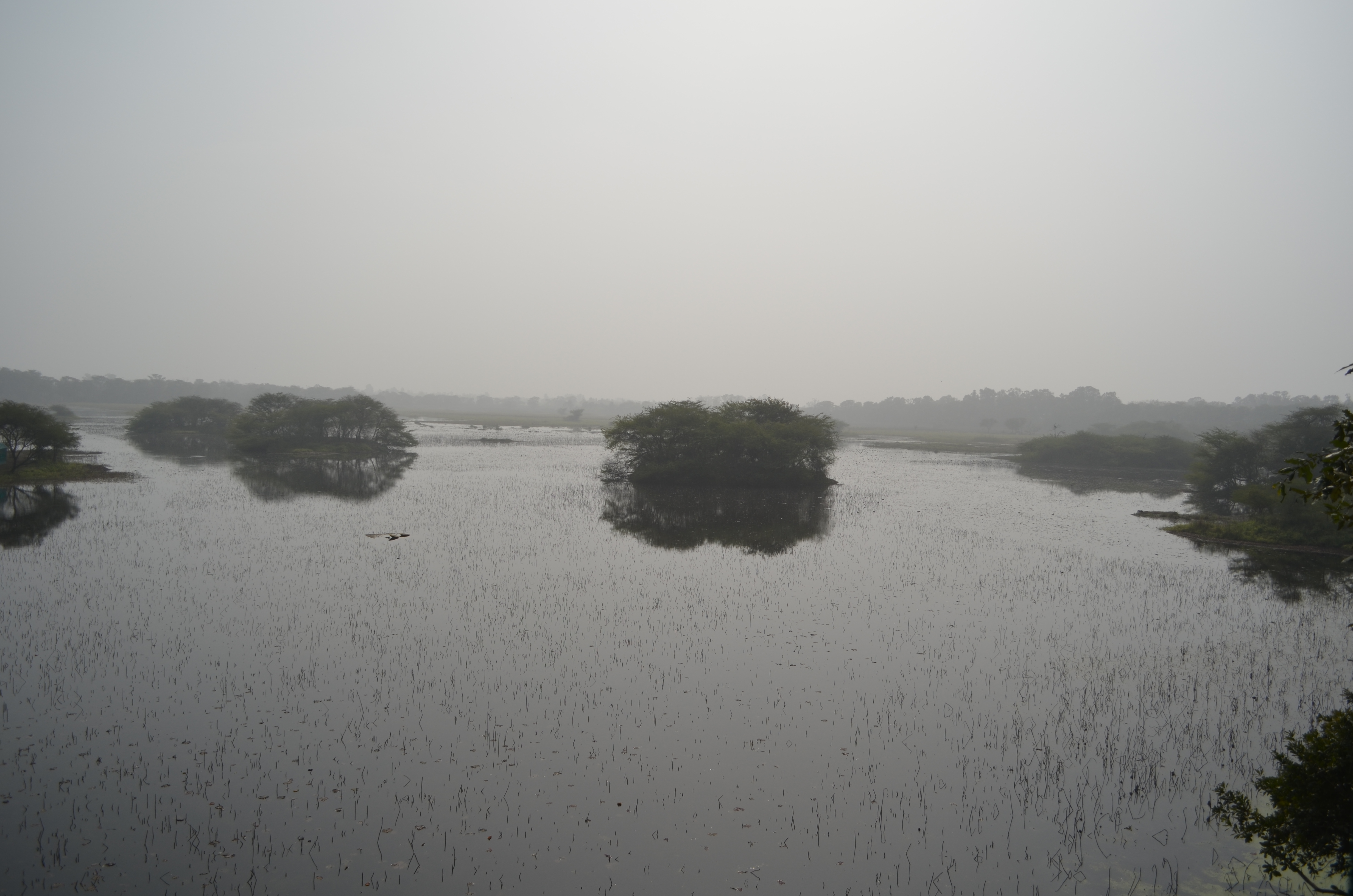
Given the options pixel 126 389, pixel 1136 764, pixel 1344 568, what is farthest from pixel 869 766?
pixel 126 389

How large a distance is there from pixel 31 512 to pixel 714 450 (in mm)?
33324

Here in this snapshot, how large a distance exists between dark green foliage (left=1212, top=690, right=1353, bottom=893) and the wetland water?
1391 mm

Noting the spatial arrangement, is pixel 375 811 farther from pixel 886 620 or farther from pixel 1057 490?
pixel 1057 490

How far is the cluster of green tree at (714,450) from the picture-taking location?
46156 mm

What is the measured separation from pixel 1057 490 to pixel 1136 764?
4402 centimetres

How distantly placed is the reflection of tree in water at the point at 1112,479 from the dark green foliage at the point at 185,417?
78.5 meters

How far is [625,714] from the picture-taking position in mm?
11711

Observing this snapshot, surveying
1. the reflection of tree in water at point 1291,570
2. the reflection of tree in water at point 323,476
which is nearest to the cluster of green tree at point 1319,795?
the reflection of tree in water at point 1291,570

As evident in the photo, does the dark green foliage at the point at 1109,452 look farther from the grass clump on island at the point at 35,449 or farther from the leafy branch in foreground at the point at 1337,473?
the grass clump on island at the point at 35,449

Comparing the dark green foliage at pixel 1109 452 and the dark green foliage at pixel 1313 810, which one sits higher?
the dark green foliage at pixel 1109 452

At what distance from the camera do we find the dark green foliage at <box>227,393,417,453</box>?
62.7 meters

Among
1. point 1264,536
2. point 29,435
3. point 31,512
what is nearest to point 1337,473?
point 1264,536

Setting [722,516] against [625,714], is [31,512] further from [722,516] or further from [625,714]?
[625,714]

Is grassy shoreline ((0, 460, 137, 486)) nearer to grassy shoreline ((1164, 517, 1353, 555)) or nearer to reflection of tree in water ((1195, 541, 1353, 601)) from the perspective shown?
reflection of tree in water ((1195, 541, 1353, 601))
